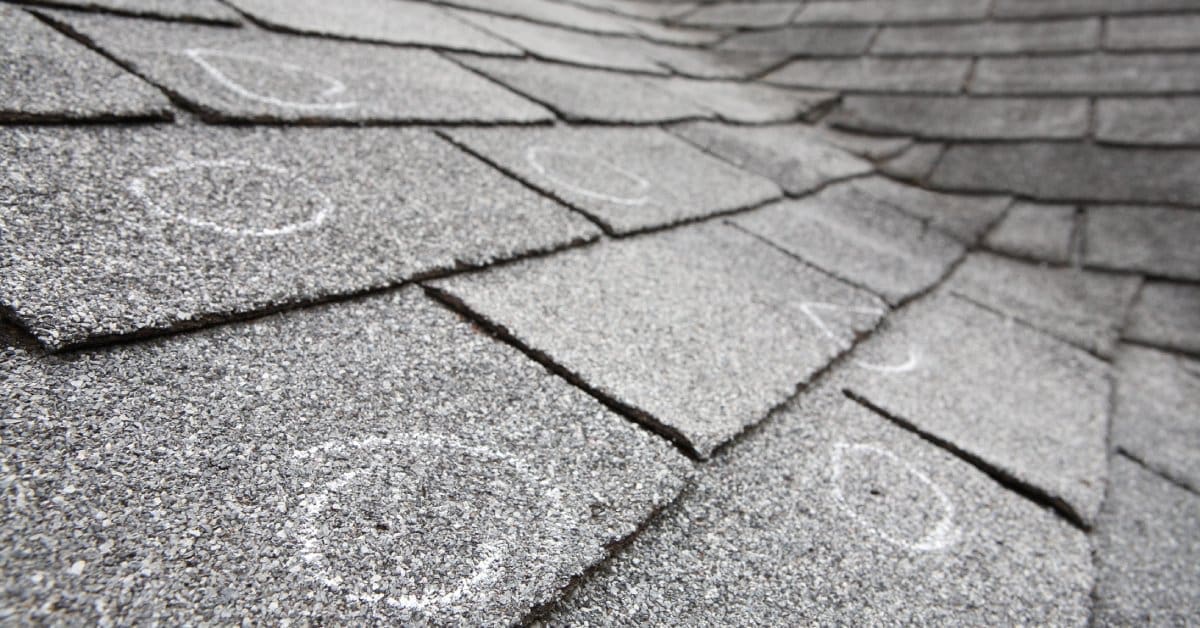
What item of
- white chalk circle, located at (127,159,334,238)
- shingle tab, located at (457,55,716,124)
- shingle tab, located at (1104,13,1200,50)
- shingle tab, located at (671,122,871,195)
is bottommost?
shingle tab, located at (671,122,871,195)

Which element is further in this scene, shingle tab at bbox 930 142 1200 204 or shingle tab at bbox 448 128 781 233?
shingle tab at bbox 930 142 1200 204

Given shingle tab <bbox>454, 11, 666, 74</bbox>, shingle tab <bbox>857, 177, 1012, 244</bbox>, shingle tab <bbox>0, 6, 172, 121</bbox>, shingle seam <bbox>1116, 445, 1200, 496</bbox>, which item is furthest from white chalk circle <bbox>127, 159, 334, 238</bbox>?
shingle tab <bbox>857, 177, 1012, 244</bbox>

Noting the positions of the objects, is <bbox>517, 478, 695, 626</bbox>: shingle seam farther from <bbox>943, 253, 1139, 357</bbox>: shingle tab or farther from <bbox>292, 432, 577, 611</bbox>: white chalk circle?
<bbox>943, 253, 1139, 357</bbox>: shingle tab

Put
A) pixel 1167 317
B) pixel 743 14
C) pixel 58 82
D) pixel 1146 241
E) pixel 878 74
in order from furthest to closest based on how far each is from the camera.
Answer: pixel 743 14
pixel 878 74
pixel 1146 241
pixel 1167 317
pixel 58 82

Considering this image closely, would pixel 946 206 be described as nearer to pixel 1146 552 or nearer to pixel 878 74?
pixel 878 74

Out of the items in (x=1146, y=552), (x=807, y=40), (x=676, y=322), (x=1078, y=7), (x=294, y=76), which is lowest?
(x=1146, y=552)

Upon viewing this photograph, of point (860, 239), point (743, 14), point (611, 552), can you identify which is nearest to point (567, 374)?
point (611, 552)

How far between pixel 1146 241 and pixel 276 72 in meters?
2.16

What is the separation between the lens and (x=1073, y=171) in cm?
208

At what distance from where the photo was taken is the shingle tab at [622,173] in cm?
126

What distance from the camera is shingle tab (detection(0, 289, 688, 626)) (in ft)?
1.57

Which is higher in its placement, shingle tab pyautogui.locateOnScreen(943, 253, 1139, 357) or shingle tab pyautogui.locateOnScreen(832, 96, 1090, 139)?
shingle tab pyautogui.locateOnScreen(832, 96, 1090, 139)

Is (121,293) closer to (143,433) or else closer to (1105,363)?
(143,433)

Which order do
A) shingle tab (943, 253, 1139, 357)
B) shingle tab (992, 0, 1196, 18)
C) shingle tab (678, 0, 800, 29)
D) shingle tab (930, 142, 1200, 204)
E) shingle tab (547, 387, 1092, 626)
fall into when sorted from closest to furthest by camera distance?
shingle tab (547, 387, 1092, 626) < shingle tab (943, 253, 1139, 357) < shingle tab (930, 142, 1200, 204) < shingle tab (992, 0, 1196, 18) < shingle tab (678, 0, 800, 29)
